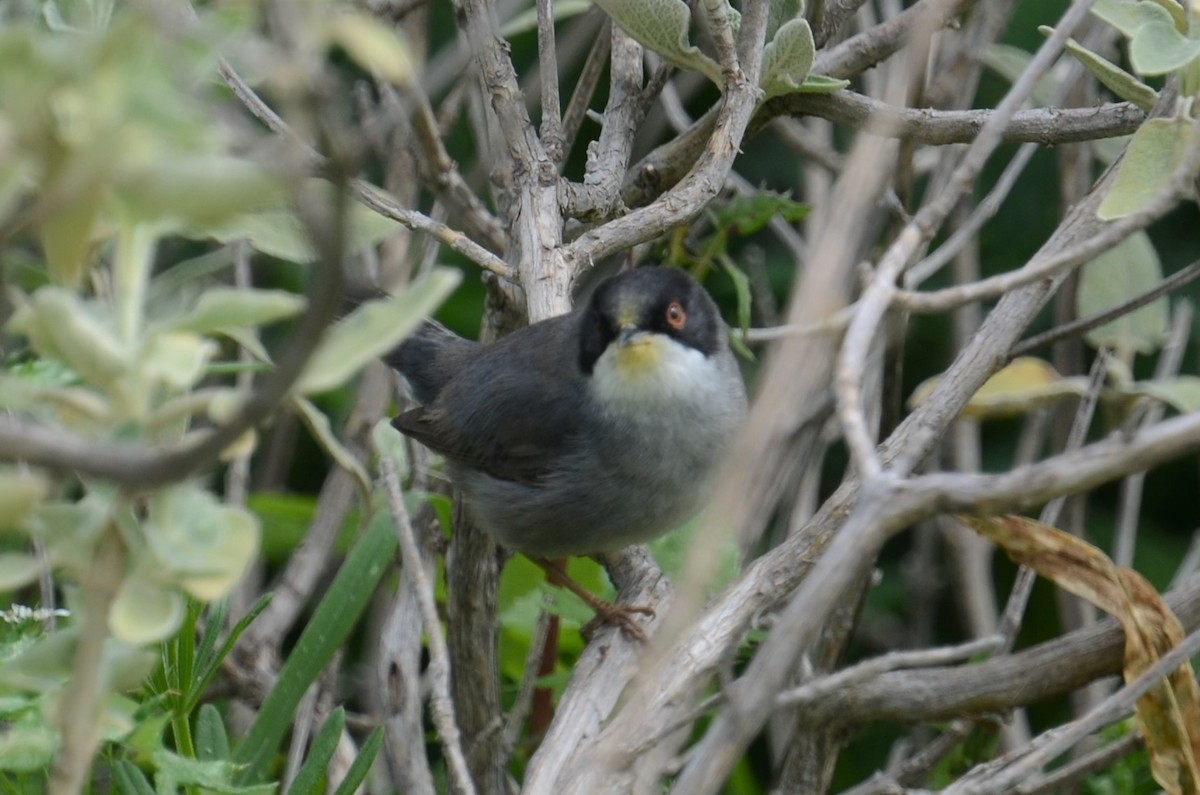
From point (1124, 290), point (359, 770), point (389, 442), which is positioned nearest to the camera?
point (359, 770)

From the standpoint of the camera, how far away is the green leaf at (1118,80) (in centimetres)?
247

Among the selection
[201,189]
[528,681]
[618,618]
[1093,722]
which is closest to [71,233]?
[201,189]

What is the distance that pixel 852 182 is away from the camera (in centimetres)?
139

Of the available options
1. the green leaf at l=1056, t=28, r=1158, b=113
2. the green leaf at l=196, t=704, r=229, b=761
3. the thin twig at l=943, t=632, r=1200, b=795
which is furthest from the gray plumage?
the thin twig at l=943, t=632, r=1200, b=795

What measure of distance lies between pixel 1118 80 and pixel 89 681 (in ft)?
6.67

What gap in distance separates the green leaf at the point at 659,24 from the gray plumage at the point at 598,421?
61 centimetres

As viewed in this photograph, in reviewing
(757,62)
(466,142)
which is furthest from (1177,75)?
(466,142)

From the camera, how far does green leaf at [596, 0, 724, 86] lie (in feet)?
8.34

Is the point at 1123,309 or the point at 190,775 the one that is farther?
the point at 1123,309

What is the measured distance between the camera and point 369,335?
1271 millimetres

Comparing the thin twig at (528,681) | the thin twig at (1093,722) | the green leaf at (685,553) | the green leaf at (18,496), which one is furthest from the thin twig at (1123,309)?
the green leaf at (18,496)

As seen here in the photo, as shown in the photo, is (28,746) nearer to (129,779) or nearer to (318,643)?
(129,779)

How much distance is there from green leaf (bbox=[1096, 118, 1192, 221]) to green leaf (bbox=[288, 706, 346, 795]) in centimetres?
138

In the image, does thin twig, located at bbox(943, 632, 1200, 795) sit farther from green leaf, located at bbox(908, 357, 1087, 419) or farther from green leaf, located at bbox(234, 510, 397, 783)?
green leaf, located at bbox(908, 357, 1087, 419)
